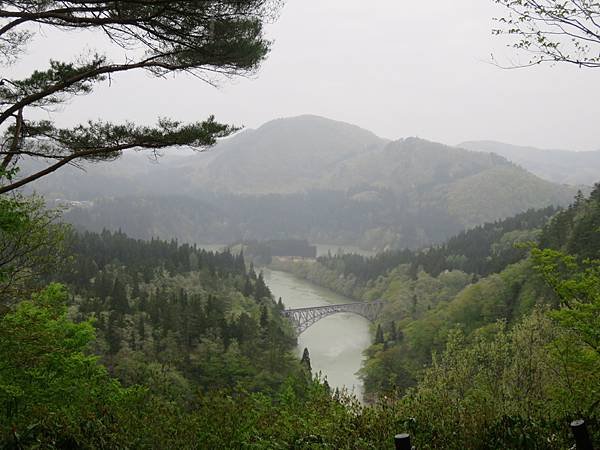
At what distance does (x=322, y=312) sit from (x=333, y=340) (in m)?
3.51

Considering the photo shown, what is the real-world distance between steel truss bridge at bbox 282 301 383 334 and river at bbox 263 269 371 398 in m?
1.51

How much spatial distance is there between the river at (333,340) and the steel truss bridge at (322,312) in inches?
59.5

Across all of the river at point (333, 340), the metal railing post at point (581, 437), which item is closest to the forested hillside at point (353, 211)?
the river at point (333, 340)

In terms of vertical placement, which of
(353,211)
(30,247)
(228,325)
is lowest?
(228,325)

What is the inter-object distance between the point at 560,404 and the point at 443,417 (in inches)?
123

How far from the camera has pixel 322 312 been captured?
2094 inches

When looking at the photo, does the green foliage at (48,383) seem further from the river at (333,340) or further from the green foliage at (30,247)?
the river at (333,340)

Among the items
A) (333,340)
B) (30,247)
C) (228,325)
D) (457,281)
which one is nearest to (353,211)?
(457,281)

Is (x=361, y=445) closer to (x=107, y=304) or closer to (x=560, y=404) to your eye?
(x=560, y=404)

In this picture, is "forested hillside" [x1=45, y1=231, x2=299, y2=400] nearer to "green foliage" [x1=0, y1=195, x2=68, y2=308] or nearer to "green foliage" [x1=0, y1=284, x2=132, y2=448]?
"green foliage" [x1=0, y1=284, x2=132, y2=448]

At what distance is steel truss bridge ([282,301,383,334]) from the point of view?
164 ft

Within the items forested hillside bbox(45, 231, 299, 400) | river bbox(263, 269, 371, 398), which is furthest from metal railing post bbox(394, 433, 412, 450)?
river bbox(263, 269, 371, 398)

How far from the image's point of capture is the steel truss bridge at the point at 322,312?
4997 centimetres

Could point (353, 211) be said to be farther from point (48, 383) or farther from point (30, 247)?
point (30, 247)
